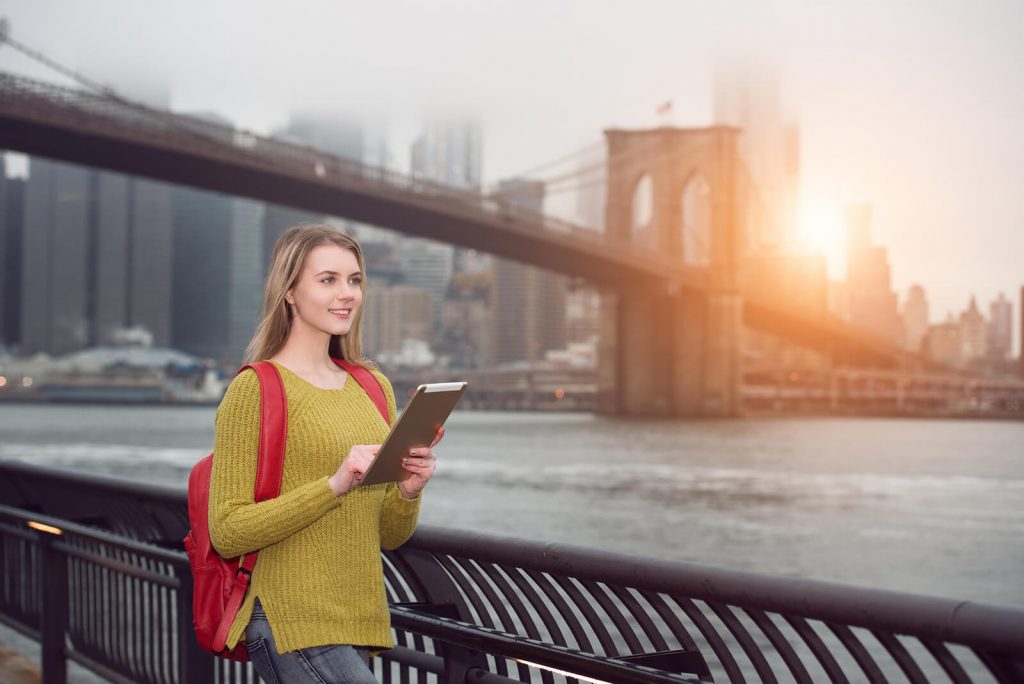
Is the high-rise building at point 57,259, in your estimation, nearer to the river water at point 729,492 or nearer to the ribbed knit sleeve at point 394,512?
the river water at point 729,492

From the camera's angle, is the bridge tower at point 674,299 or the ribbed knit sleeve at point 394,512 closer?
the ribbed knit sleeve at point 394,512

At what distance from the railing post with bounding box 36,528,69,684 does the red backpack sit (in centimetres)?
216

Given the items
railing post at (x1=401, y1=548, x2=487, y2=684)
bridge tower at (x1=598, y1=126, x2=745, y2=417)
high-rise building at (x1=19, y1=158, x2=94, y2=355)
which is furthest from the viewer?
high-rise building at (x1=19, y1=158, x2=94, y2=355)

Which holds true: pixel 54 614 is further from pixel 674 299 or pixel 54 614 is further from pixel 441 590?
pixel 674 299

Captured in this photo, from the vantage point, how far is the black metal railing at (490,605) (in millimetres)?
1682

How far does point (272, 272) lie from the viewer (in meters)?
2.08

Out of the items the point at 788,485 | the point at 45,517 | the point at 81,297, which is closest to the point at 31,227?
the point at 81,297

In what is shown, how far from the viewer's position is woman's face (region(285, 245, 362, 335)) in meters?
2.06

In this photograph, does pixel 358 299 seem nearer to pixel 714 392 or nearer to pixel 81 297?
pixel 714 392

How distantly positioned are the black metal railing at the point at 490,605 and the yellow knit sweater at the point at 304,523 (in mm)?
349

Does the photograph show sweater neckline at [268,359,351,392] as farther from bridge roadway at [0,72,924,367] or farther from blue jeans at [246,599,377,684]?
bridge roadway at [0,72,924,367]

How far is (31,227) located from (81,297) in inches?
473

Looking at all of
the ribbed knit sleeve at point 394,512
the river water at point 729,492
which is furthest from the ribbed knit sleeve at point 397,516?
the river water at point 729,492

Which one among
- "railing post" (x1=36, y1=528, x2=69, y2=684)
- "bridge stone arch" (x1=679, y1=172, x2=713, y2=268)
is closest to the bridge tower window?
"bridge stone arch" (x1=679, y1=172, x2=713, y2=268)
